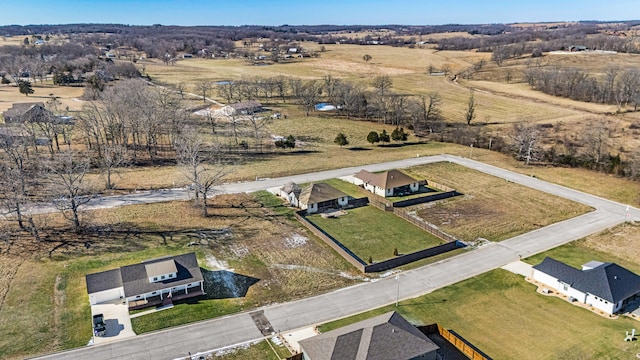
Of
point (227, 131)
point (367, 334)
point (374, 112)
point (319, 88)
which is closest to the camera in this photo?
point (367, 334)

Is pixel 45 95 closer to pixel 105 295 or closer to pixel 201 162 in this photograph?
pixel 201 162

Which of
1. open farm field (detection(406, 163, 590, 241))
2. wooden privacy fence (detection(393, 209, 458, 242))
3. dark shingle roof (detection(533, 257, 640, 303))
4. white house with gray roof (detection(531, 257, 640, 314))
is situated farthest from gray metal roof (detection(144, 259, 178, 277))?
dark shingle roof (detection(533, 257, 640, 303))

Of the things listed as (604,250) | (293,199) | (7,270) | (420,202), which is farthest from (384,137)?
(7,270)

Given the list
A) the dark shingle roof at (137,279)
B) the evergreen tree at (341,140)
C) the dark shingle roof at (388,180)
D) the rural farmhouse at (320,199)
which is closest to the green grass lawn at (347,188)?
the dark shingle roof at (388,180)

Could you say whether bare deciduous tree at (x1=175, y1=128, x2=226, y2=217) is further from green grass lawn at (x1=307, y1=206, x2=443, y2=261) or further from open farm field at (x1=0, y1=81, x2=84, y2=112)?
open farm field at (x1=0, y1=81, x2=84, y2=112)

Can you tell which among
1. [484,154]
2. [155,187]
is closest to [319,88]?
[484,154]

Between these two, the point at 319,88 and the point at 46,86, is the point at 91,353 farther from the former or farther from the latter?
the point at 46,86
